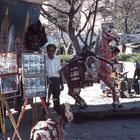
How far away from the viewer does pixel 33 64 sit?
24.5 ft

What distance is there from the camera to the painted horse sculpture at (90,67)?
35.6ft

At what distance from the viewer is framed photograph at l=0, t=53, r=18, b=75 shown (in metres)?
7.27

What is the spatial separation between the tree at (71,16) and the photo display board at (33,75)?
10.4 meters

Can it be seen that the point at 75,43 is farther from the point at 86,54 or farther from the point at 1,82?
the point at 1,82

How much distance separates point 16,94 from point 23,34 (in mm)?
2268

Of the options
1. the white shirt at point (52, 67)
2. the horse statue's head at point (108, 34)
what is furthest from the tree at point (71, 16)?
the white shirt at point (52, 67)

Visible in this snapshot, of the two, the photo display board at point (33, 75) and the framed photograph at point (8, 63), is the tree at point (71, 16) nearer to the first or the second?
the photo display board at point (33, 75)

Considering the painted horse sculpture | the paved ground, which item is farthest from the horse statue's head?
the paved ground

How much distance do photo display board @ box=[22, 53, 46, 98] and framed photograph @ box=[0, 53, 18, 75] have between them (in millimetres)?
201

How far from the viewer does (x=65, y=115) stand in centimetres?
680

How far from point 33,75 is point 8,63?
0.47 metres

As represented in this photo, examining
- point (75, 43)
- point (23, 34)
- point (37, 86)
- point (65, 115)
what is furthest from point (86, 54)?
point (75, 43)

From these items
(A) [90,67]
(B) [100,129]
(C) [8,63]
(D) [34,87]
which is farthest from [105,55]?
(C) [8,63]

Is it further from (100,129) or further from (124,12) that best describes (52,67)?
(124,12)
